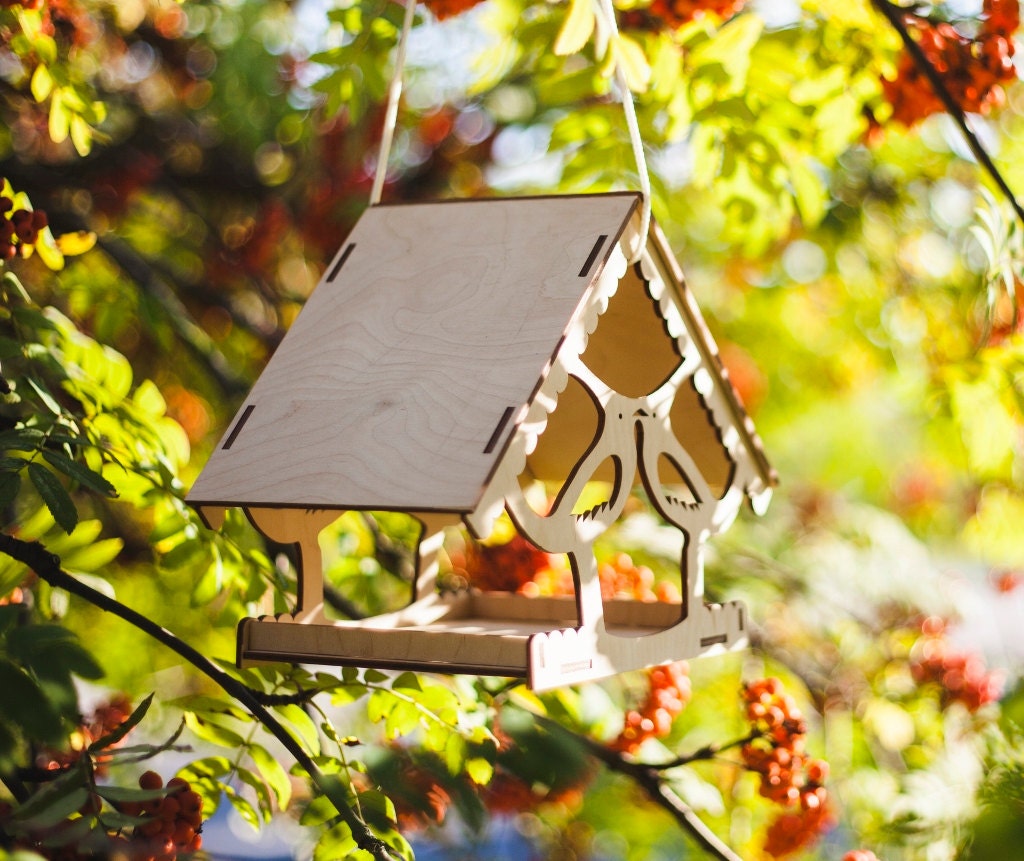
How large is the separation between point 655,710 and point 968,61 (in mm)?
1236

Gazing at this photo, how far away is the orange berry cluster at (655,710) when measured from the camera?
75.2 inches

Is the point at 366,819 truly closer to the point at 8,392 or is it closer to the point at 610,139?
the point at 8,392

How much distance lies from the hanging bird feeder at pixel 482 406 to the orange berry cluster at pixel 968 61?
0.71 meters

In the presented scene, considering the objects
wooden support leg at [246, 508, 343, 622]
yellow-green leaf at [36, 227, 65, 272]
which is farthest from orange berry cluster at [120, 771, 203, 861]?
yellow-green leaf at [36, 227, 65, 272]

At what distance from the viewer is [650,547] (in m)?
2.79

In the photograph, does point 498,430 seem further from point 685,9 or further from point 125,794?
point 685,9

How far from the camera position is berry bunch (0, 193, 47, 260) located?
1617 mm

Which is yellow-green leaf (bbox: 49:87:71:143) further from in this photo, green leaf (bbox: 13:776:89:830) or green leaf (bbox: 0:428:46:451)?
green leaf (bbox: 13:776:89:830)

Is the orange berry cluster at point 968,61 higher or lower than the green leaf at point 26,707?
higher

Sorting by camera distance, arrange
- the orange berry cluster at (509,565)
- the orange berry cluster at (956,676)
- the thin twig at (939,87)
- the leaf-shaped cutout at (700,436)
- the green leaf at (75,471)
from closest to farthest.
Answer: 1. the green leaf at (75,471)
2. the thin twig at (939,87)
3. the leaf-shaped cutout at (700,436)
4. the orange berry cluster at (509,565)
5. the orange berry cluster at (956,676)

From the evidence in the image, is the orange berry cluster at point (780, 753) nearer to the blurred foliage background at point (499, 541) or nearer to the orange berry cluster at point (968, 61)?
the blurred foliage background at point (499, 541)

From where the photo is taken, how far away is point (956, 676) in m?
2.64

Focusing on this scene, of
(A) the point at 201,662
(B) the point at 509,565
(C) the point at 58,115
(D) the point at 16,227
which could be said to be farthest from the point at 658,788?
(C) the point at 58,115

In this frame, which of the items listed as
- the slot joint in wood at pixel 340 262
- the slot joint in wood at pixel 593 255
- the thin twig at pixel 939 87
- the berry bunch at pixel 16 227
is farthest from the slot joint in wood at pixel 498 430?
the thin twig at pixel 939 87
